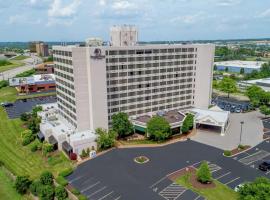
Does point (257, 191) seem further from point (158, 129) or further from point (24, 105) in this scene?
point (24, 105)

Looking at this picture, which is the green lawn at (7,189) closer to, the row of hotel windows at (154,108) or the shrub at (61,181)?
the shrub at (61,181)

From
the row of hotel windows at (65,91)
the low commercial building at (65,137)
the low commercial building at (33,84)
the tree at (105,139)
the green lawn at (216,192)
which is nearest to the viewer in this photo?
the green lawn at (216,192)

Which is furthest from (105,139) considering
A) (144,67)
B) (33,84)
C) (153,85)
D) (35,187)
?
(33,84)

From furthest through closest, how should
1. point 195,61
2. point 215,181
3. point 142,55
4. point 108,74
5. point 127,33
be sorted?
point 195,61
point 127,33
point 142,55
point 108,74
point 215,181

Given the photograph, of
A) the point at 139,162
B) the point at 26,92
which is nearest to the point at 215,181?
the point at 139,162

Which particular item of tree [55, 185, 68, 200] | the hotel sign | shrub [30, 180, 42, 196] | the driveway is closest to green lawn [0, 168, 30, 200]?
shrub [30, 180, 42, 196]

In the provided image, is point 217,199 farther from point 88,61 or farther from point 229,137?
point 88,61

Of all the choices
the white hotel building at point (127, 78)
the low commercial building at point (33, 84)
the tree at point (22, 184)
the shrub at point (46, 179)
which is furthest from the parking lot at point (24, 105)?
the shrub at point (46, 179)

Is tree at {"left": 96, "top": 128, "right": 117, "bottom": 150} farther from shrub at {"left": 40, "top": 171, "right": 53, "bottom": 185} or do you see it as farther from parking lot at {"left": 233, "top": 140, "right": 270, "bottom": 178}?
parking lot at {"left": 233, "top": 140, "right": 270, "bottom": 178}
